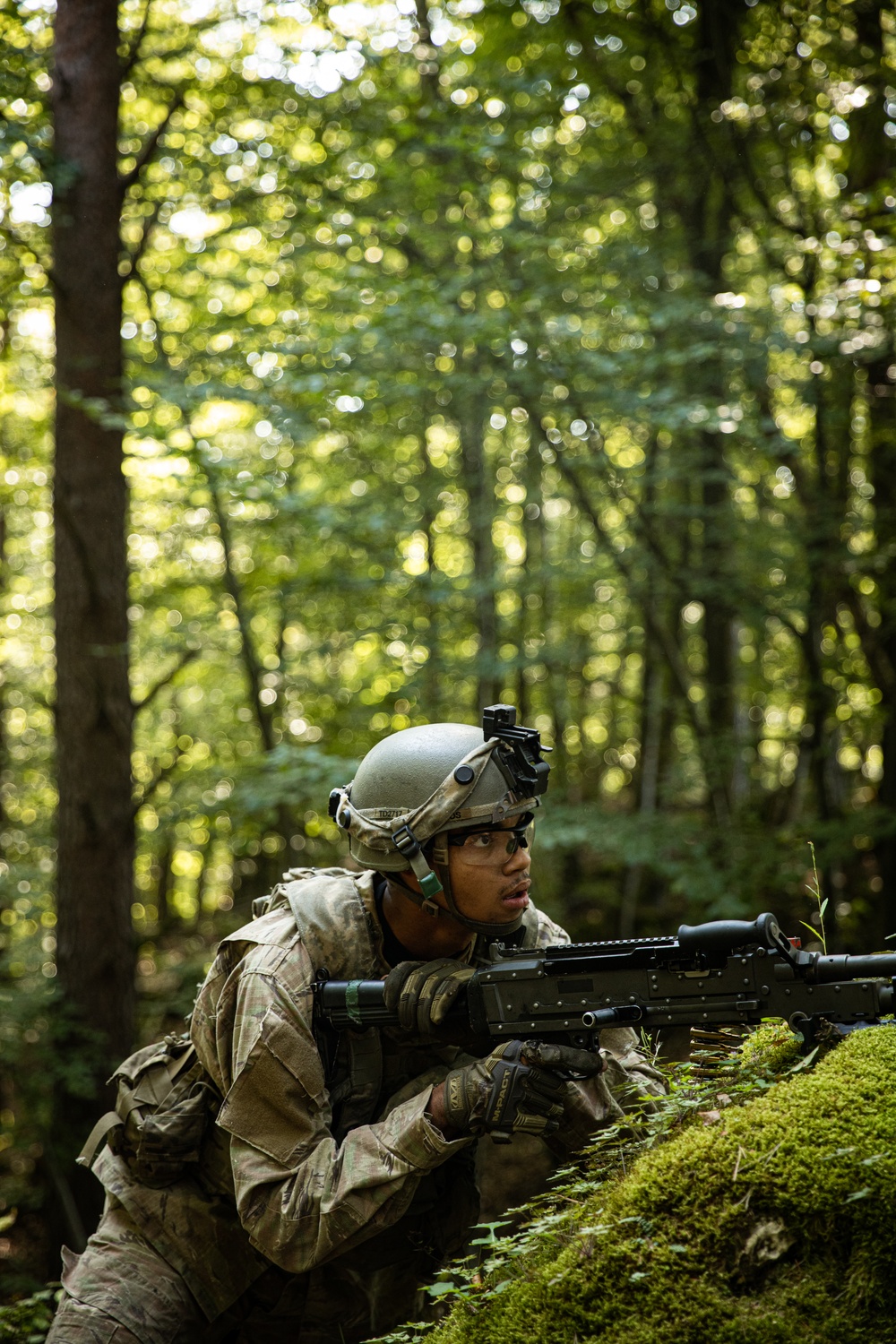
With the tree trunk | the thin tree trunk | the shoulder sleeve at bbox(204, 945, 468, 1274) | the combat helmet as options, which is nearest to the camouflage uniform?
the shoulder sleeve at bbox(204, 945, 468, 1274)

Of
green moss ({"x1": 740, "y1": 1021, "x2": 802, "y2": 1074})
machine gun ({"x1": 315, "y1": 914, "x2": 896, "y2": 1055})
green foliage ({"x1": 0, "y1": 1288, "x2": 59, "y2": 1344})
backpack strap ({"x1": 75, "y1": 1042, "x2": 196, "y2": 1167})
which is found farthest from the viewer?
green foliage ({"x1": 0, "y1": 1288, "x2": 59, "y2": 1344})

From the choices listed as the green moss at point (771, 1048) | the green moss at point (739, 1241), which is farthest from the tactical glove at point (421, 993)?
the green moss at point (771, 1048)

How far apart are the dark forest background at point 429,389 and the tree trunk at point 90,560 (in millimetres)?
27

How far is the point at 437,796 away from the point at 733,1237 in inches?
56.7

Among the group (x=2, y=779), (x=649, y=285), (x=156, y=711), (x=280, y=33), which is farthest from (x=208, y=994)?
(x=156, y=711)

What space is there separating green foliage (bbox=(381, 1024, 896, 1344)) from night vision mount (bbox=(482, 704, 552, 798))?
1087 mm

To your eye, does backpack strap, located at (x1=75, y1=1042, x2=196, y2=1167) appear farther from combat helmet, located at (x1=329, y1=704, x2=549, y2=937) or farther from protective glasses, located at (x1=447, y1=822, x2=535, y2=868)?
protective glasses, located at (x1=447, y1=822, x2=535, y2=868)

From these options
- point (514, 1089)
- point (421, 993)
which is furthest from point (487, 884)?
point (514, 1089)

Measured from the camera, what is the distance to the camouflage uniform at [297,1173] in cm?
262

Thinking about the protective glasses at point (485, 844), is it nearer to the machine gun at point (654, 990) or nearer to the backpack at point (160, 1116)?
the machine gun at point (654, 990)

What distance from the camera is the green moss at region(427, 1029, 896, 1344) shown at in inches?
71.1

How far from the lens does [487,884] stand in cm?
305

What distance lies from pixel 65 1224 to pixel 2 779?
6.51 meters

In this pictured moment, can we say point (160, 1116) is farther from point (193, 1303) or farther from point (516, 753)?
point (516, 753)
